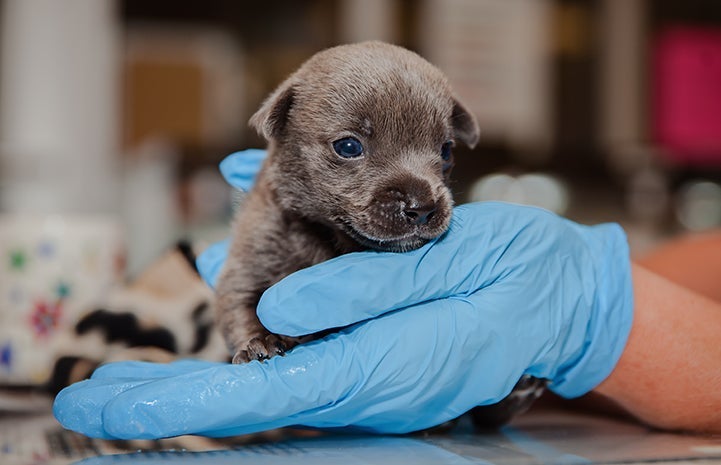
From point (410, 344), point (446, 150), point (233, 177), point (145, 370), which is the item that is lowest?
point (145, 370)

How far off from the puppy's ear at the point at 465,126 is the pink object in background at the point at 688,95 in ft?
11.8

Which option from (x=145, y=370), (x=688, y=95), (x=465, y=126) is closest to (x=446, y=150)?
(x=465, y=126)

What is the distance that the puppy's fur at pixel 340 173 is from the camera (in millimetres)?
1021

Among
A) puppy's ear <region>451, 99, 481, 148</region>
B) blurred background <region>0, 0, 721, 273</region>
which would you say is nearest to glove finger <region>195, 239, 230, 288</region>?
puppy's ear <region>451, 99, 481, 148</region>

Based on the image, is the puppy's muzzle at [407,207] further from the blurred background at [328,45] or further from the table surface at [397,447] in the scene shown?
the blurred background at [328,45]

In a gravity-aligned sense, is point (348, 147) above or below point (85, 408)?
above

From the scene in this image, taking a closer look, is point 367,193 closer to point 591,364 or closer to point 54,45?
point 591,364

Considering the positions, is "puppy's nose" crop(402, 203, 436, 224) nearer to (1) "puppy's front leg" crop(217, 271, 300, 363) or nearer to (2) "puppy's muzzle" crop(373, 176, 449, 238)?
(2) "puppy's muzzle" crop(373, 176, 449, 238)

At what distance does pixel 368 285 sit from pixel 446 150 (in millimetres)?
263

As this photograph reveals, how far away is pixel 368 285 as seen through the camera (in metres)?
1.01

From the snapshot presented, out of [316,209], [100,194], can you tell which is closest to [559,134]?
[100,194]

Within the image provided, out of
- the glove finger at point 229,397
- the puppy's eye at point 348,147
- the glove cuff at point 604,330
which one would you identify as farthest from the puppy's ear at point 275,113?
the glove cuff at point 604,330

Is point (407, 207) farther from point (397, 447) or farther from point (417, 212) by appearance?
point (397, 447)

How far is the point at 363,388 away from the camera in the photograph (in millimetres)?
990
